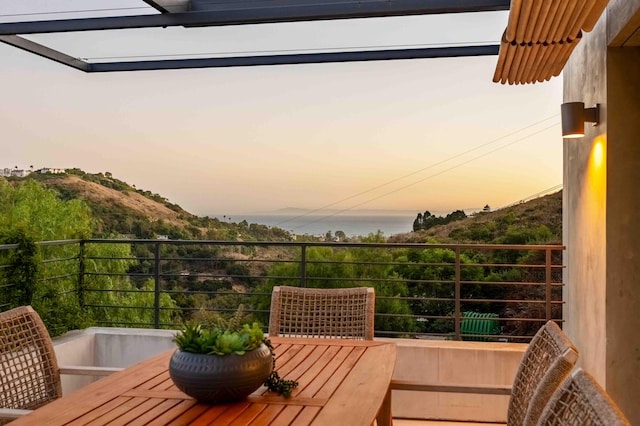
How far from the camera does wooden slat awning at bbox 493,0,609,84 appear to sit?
266cm

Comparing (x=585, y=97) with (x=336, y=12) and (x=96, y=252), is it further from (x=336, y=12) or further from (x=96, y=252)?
(x=96, y=252)

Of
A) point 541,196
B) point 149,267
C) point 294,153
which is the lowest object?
point 149,267

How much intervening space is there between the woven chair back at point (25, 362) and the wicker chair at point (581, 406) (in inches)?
Result: 74.4

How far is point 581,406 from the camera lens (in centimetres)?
130

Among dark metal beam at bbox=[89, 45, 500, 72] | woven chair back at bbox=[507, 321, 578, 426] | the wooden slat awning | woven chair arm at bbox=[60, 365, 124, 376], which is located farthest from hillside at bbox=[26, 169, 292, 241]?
woven chair back at bbox=[507, 321, 578, 426]

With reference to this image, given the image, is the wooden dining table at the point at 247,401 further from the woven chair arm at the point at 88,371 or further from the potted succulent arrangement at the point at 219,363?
the woven chair arm at the point at 88,371

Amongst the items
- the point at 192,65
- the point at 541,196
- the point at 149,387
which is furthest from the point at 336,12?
the point at 541,196

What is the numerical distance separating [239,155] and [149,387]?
769cm

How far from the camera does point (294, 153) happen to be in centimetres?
955

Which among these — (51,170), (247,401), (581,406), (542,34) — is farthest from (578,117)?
(51,170)

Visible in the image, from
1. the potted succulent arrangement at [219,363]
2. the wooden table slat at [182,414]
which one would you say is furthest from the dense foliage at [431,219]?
the wooden table slat at [182,414]

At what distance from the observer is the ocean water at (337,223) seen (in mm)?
9844

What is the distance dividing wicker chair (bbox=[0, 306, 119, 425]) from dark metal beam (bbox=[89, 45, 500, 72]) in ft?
10.3

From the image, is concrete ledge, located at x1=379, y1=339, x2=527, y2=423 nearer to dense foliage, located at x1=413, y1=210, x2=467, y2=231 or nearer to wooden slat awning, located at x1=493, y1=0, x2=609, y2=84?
wooden slat awning, located at x1=493, y1=0, x2=609, y2=84
